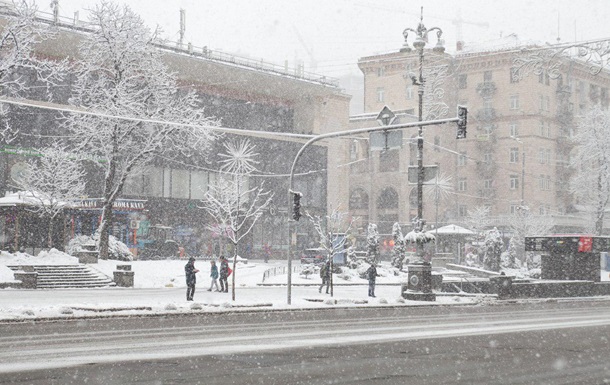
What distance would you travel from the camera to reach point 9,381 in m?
10.3

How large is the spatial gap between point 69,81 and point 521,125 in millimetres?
53925

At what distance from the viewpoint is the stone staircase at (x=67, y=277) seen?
3637 cm

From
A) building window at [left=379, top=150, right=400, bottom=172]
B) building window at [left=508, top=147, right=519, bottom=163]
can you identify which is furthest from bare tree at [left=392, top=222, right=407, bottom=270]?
building window at [left=508, top=147, right=519, bottom=163]

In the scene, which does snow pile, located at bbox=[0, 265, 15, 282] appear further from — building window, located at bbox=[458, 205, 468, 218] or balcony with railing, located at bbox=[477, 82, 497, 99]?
balcony with railing, located at bbox=[477, 82, 497, 99]

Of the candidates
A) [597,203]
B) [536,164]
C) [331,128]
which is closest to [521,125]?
[536,164]

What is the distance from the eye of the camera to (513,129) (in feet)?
299

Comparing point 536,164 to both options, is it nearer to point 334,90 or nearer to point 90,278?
point 334,90

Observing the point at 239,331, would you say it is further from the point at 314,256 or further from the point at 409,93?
the point at 409,93

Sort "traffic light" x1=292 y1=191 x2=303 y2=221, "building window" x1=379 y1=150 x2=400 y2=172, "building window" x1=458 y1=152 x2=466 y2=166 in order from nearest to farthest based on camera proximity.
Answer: "traffic light" x1=292 y1=191 x2=303 y2=221
"building window" x1=379 y1=150 x2=400 y2=172
"building window" x1=458 y1=152 x2=466 y2=166

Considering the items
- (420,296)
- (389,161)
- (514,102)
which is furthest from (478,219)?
(420,296)

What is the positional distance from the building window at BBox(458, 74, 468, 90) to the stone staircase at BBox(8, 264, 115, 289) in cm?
6486

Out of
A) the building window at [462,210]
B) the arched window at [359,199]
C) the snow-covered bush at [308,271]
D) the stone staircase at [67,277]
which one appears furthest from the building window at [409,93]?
the stone staircase at [67,277]

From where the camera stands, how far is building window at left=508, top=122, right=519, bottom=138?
298 feet

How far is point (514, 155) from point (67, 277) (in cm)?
6476
